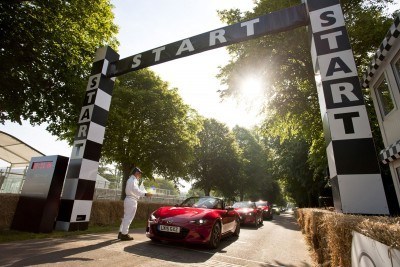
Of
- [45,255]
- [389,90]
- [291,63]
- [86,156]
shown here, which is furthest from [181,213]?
[291,63]

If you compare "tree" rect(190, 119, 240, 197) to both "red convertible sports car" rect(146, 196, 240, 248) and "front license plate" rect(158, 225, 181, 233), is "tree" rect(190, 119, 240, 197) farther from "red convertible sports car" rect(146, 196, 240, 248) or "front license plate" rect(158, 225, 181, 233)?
"front license plate" rect(158, 225, 181, 233)

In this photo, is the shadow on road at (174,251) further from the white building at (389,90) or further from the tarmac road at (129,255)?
the white building at (389,90)

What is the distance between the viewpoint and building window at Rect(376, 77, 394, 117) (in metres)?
8.90

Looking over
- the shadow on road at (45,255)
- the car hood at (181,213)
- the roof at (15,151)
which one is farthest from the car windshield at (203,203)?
the roof at (15,151)

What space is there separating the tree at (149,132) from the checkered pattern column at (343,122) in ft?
51.5

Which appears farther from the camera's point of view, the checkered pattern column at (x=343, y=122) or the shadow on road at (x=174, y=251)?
the shadow on road at (x=174, y=251)

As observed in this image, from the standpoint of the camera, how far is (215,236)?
6121 mm

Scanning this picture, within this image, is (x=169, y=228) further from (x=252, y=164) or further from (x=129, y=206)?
(x=252, y=164)

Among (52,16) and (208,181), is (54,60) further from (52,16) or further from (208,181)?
(208,181)

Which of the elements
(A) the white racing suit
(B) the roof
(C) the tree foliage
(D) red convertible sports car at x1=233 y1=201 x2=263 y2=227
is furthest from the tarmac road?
(C) the tree foliage

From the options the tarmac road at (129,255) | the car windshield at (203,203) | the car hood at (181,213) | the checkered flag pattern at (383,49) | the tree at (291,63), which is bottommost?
the tarmac road at (129,255)

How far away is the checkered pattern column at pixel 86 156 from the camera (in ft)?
24.0

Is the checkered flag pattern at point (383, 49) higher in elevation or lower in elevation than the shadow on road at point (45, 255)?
higher

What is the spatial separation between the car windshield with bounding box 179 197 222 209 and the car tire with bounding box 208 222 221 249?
0.86 m
